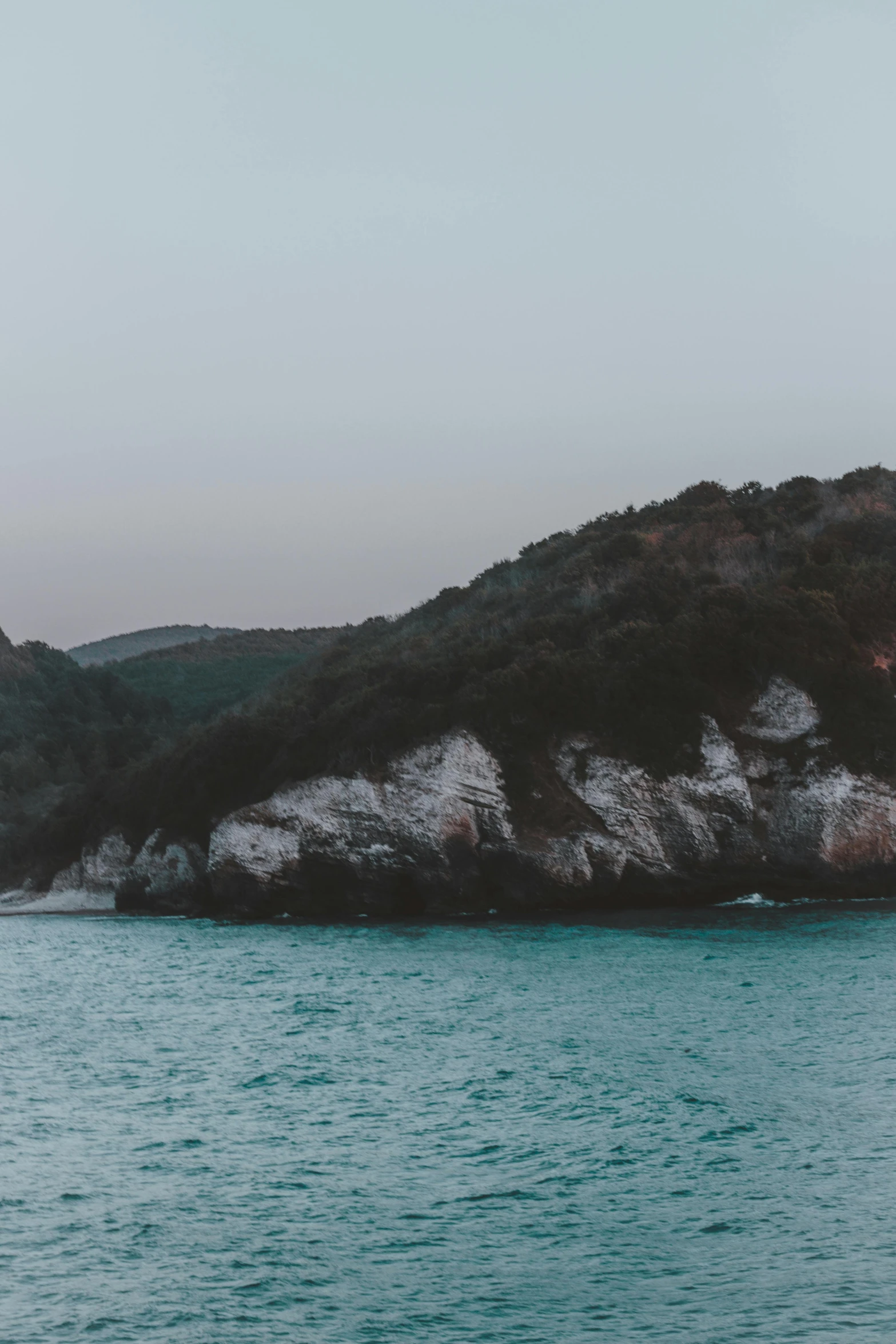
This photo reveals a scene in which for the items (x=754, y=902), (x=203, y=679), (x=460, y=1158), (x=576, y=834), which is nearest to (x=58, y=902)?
(x=576, y=834)

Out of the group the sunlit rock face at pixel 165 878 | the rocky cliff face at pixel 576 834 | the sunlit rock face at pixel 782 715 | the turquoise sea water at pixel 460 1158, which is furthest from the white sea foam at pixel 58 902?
the sunlit rock face at pixel 782 715

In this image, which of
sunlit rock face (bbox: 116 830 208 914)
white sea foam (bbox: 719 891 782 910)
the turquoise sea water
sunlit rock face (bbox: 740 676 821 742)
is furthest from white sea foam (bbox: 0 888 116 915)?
sunlit rock face (bbox: 740 676 821 742)

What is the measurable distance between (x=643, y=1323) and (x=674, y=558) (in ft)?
217

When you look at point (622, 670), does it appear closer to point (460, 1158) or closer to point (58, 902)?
point (58, 902)

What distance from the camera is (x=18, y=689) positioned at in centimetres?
13262

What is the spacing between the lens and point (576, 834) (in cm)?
5203

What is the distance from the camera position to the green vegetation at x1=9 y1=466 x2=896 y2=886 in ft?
181

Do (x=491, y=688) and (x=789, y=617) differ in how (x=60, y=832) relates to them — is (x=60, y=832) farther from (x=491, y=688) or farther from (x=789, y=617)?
(x=789, y=617)

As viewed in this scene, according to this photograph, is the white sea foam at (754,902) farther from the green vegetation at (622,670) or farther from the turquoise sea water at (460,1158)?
the turquoise sea water at (460,1158)

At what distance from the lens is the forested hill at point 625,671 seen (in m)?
55.0

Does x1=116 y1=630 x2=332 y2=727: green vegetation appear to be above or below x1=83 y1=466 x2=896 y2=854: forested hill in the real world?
above

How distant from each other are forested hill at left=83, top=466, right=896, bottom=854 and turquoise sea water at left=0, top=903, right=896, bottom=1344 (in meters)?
20.8

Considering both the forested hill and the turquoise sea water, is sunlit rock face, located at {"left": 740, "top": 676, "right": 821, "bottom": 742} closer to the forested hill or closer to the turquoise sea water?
the forested hill

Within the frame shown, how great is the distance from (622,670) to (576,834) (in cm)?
936
